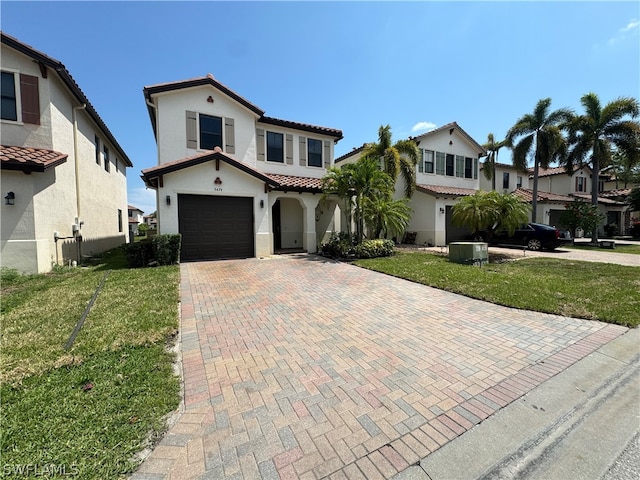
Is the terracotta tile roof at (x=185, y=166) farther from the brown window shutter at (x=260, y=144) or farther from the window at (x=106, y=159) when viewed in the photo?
the window at (x=106, y=159)

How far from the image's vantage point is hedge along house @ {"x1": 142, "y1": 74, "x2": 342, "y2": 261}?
11.9m

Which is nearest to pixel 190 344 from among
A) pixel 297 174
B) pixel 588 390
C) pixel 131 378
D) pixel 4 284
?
pixel 131 378

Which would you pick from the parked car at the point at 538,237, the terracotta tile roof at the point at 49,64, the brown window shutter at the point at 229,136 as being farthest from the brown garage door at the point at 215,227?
the parked car at the point at 538,237

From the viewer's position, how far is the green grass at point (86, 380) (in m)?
2.26

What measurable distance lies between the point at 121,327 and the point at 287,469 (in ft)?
13.5

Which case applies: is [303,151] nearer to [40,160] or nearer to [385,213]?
[385,213]

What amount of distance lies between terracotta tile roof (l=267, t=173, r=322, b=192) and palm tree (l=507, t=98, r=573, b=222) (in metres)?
18.1

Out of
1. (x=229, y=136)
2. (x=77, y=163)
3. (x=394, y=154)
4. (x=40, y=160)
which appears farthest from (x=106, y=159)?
(x=394, y=154)

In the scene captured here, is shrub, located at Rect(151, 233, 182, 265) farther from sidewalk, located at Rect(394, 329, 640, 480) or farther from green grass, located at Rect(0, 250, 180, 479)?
sidewalk, located at Rect(394, 329, 640, 480)

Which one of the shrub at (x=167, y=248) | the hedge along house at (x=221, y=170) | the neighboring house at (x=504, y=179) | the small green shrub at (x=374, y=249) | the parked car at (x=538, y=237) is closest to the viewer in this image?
the shrub at (x=167, y=248)

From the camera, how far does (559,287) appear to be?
24.5ft

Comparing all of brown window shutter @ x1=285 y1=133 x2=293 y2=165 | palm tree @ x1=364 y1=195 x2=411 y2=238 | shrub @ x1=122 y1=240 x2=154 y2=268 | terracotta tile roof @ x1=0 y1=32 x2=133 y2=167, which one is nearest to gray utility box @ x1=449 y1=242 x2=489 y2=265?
palm tree @ x1=364 y1=195 x2=411 y2=238

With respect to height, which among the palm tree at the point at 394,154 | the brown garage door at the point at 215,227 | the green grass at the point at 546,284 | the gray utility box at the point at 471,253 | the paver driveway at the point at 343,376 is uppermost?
the palm tree at the point at 394,154

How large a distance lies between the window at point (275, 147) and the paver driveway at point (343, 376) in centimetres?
1067
